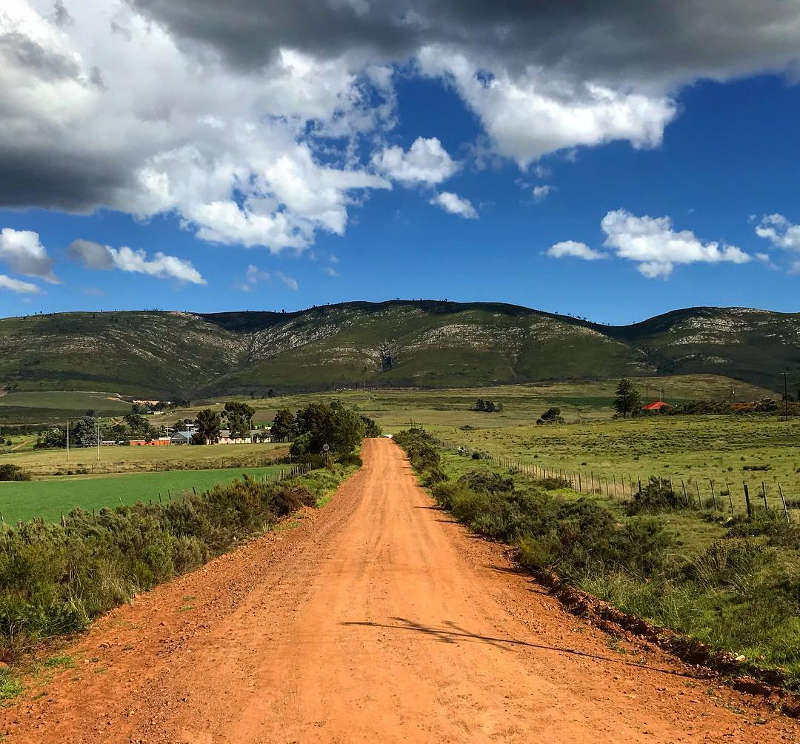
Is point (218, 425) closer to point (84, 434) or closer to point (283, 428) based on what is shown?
point (283, 428)

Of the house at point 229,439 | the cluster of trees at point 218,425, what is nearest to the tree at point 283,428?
the house at point 229,439

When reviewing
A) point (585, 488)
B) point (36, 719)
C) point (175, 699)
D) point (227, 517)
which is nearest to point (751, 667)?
point (175, 699)

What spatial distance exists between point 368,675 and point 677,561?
935cm

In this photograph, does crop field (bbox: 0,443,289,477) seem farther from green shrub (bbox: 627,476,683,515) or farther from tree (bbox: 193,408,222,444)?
green shrub (bbox: 627,476,683,515)

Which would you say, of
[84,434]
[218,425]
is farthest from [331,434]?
[84,434]

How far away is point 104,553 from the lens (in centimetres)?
1571

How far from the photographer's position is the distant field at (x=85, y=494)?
40062mm

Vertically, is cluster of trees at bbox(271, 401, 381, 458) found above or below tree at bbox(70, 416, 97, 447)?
above

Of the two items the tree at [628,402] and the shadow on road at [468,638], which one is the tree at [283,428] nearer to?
the tree at [628,402]

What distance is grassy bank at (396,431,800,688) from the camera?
1040 cm

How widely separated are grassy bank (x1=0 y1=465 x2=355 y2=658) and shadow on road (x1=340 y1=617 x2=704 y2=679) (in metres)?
5.88

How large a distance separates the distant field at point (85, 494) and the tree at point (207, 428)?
2971 inches

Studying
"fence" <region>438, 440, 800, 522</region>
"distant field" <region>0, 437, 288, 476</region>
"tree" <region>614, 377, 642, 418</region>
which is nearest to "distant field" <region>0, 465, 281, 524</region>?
"distant field" <region>0, 437, 288, 476</region>

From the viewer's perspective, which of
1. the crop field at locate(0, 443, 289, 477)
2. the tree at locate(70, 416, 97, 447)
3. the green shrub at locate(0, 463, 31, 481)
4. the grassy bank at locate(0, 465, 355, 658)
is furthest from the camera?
the tree at locate(70, 416, 97, 447)
